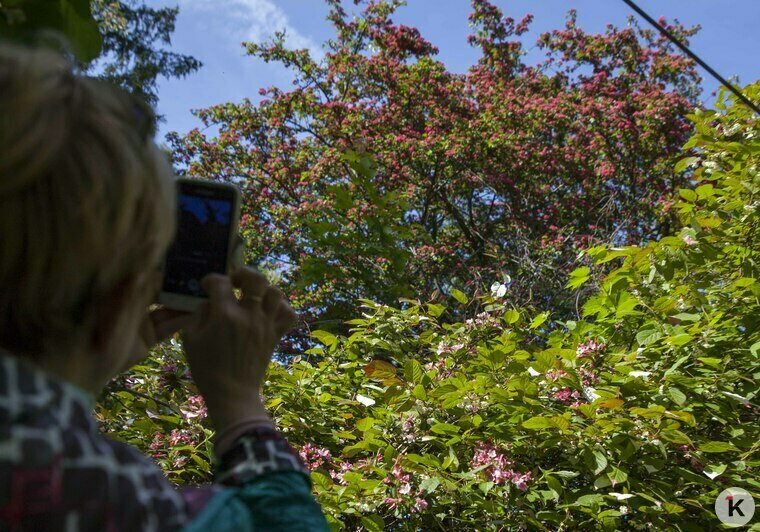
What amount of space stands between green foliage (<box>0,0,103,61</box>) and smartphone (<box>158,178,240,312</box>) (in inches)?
14.2

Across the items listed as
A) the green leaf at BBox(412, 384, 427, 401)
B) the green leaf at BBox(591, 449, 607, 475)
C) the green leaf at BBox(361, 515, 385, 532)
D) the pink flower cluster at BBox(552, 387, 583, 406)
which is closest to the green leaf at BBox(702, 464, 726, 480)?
the green leaf at BBox(591, 449, 607, 475)

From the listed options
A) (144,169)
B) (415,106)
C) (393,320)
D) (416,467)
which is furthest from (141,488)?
(415,106)

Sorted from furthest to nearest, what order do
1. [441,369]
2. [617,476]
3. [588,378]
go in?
[441,369] → [588,378] → [617,476]

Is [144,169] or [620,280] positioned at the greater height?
[620,280]

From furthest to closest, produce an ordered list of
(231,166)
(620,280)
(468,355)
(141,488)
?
(231,166) < (468,355) < (620,280) < (141,488)

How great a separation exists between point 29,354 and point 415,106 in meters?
8.26

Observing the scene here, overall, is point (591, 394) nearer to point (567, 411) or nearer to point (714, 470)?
point (567, 411)

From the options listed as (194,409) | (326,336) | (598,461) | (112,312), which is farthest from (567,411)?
(112,312)

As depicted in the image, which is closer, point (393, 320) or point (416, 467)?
point (416, 467)

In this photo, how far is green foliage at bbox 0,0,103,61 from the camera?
3.27 feet

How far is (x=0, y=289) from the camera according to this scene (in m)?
0.50

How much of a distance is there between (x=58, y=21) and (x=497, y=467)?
1.72 meters

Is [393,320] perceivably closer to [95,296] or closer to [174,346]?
[174,346]

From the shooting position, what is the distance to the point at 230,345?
69 cm
